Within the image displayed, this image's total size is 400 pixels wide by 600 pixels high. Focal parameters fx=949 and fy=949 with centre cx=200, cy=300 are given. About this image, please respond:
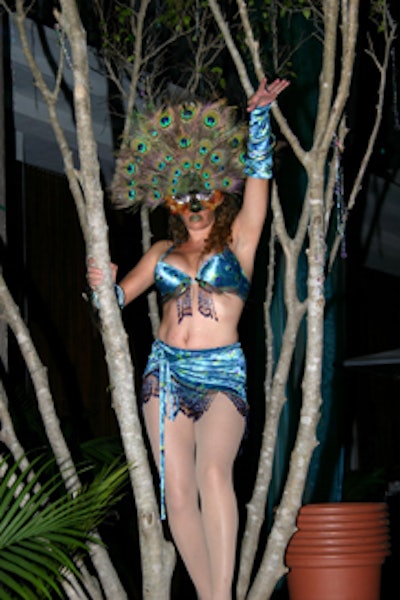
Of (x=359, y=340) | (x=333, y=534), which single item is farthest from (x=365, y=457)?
(x=333, y=534)

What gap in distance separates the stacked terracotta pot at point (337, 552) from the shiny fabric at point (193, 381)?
656 mm

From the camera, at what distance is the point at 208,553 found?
2.81 meters

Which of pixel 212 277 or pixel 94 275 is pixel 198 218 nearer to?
pixel 212 277

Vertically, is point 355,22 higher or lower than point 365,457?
higher

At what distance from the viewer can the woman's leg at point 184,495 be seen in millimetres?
2801

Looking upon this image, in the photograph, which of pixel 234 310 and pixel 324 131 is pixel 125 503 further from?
pixel 324 131

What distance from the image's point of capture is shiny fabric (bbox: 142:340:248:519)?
292cm

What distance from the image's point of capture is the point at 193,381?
2.94m

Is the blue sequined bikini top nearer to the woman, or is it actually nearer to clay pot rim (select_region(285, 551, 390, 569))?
the woman

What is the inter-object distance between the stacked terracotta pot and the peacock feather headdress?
3.97 ft

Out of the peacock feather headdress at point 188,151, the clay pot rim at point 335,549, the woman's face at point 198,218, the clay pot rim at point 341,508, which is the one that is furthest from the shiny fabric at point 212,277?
the clay pot rim at point 335,549

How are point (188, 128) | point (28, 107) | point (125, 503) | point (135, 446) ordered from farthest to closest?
point (28, 107) < point (125, 503) < point (188, 128) < point (135, 446)

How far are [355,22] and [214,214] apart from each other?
29.2 inches

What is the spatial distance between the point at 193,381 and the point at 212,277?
34 cm
